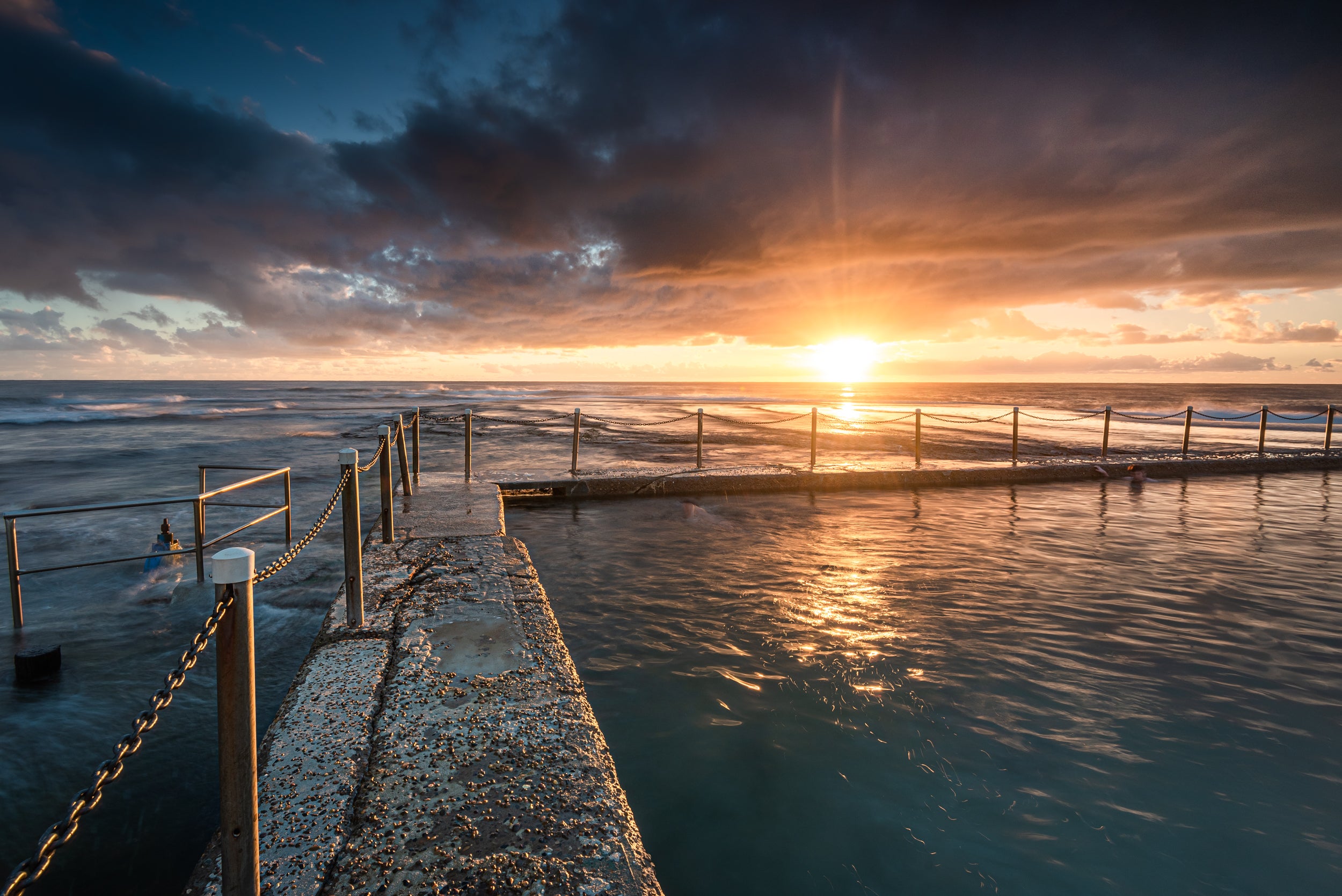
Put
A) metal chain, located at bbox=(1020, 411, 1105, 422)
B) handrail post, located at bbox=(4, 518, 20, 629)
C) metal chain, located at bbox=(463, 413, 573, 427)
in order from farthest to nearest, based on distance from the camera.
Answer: metal chain, located at bbox=(1020, 411, 1105, 422)
metal chain, located at bbox=(463, 413, 573, 427)
handrail post, located at bbox=(4, 518, 20, 629)

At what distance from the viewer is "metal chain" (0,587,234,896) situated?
142cm

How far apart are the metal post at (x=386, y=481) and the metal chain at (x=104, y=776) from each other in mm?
3124

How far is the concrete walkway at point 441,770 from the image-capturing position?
2.20 metres

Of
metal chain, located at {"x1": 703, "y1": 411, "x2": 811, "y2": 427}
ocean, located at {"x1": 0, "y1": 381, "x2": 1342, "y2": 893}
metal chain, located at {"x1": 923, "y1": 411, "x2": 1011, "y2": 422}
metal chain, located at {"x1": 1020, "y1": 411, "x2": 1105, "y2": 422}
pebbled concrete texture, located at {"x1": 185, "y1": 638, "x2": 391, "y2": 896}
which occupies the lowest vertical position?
ocean, located at {"x1": 0, "y1": 381, "x2": 1342, "y2": 893}

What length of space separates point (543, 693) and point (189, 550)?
497cm

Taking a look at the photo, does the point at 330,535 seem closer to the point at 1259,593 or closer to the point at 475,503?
the point at 475,503

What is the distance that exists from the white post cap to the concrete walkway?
3.80ft

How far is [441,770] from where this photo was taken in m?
2.74

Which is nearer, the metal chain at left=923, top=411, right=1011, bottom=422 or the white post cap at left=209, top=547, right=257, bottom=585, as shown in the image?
the white post cap at left=209, top=547, right=257, bottom=585

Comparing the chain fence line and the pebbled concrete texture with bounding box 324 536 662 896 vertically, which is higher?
the chain fence line

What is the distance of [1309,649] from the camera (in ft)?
16.9

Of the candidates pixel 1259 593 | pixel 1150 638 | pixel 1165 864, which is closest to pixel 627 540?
pixel 1150 638

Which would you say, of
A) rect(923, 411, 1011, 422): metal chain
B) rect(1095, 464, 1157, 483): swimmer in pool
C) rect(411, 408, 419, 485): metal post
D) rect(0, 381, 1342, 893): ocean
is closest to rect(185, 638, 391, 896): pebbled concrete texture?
rect(0, 381, 1342, 893): ocean

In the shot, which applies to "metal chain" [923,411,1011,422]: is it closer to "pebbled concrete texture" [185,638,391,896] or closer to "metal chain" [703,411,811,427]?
"pebbled concrete texture" [185,638,391,896]
